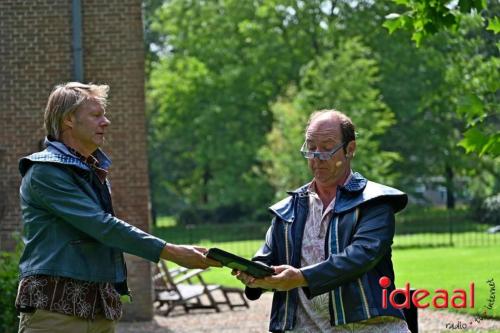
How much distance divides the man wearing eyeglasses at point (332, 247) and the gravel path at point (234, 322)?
7.04 metres

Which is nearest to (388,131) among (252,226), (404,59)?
(404,59)

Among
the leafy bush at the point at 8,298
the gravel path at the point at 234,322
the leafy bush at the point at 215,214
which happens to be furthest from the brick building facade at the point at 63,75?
the leafy bush at the point at 215,214

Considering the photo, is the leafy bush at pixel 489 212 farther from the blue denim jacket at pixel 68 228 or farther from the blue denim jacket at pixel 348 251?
the blue denim jacket at pixel 68 228

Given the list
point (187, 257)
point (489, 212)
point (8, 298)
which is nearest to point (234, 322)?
point (8, 298)

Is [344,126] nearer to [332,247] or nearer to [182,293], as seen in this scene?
[332,247]

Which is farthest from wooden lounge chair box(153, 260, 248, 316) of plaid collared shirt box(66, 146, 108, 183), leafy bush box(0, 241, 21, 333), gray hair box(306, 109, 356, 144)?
gray hair box(306, 109, 356, 144)

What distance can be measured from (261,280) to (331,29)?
128ft

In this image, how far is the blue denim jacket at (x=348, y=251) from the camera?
4574 mm

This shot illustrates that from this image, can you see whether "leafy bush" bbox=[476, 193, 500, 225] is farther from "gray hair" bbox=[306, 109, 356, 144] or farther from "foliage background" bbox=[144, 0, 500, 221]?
"gray hair" bbox=[306, 109, 356, 144]

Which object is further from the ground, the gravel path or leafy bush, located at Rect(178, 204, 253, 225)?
the gravel path

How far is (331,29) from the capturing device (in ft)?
141

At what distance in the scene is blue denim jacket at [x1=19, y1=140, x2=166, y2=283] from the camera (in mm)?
4824

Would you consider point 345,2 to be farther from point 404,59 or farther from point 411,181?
point 411,181

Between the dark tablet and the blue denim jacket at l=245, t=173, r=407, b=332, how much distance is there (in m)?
0.18
